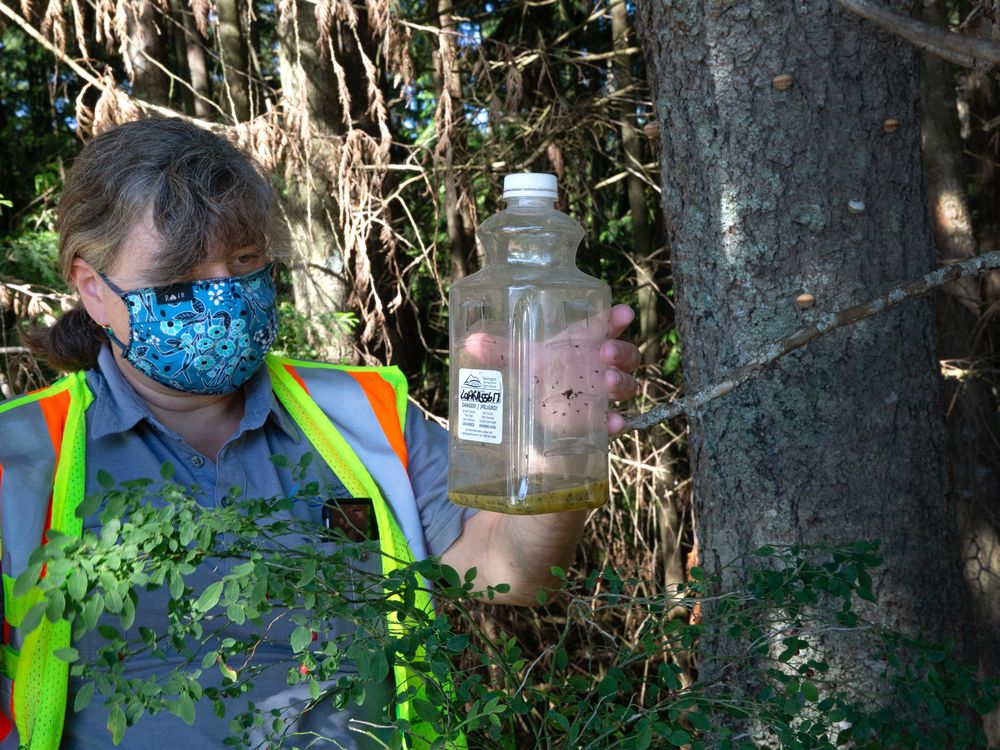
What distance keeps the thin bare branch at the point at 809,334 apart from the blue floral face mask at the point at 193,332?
2.89ft

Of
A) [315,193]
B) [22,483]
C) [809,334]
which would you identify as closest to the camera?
[809,334]

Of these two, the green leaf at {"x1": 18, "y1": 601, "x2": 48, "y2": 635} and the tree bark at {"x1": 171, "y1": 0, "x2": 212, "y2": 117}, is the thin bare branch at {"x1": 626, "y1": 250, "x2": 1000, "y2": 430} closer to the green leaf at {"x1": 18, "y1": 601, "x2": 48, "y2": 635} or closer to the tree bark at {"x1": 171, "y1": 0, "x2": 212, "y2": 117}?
the green leaf at {"x1": 18, "y1": 601, "x2": 48, "y2": 635}

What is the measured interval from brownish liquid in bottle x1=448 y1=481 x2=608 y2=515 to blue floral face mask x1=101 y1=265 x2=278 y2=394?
658mm

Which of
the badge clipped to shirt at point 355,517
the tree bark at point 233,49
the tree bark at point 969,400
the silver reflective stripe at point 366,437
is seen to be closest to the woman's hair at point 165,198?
the silver reflective stripe at point 366,437

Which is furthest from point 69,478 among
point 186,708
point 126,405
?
point 186,708

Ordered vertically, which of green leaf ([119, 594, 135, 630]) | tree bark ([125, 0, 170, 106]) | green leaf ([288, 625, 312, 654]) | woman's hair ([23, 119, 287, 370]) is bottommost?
green leaf ([288, 625, 312, 654])

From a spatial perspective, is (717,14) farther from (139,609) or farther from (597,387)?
(139,609)

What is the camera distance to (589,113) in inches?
172

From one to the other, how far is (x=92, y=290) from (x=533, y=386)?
3.40ft

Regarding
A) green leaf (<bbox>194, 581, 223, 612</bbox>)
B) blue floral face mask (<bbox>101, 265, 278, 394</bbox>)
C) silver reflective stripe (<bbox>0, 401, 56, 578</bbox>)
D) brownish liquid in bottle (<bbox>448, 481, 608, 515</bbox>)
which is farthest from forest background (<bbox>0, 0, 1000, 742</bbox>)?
silver reflective stripe (<bbox>0, 401, 56, 578</bbox>)

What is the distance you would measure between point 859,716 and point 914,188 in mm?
1178

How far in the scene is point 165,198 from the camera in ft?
6.75

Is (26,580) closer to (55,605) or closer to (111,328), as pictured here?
(55,605)

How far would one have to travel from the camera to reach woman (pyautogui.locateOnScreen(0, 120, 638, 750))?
1.91 m
